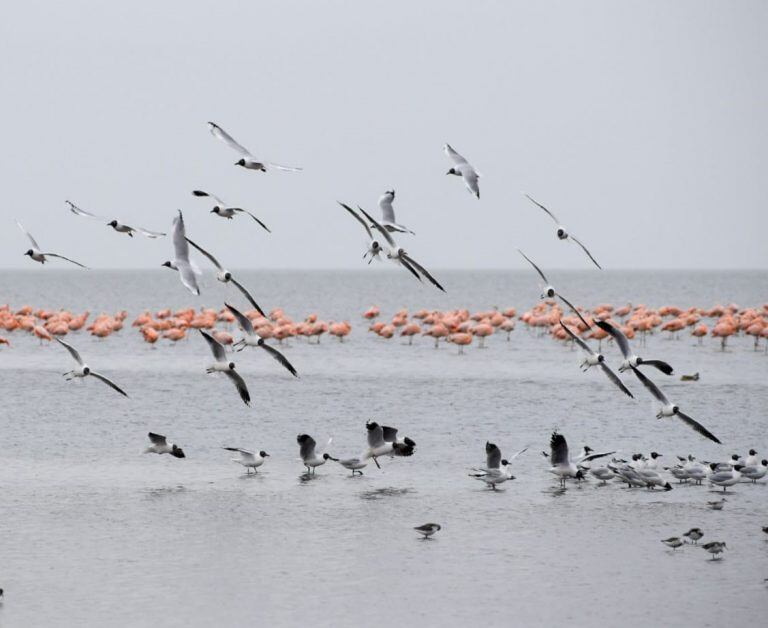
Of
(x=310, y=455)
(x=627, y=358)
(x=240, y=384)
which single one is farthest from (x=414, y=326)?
(x=627, y=358)

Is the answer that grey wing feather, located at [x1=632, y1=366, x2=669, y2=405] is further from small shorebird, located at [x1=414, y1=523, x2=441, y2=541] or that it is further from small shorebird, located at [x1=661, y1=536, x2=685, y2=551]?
small shorebird, located at [x1=414, y1=523, x2=441, y2=541]

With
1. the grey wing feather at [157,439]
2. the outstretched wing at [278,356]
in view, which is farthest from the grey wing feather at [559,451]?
the grey wing feather at [157,439]

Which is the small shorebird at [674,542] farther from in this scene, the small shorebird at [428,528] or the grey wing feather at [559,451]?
the grey wing feather at [559,451]

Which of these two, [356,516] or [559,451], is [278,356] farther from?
[559,451]

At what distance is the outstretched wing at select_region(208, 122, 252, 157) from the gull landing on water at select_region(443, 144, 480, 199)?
9.17 feet

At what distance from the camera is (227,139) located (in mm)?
17719

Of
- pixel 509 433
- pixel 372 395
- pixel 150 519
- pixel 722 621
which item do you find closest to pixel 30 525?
pixel 150 519

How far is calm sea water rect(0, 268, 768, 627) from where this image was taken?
14.2 m

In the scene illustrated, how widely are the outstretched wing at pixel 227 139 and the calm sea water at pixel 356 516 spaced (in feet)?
17.2

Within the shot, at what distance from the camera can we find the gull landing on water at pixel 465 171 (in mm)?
16531

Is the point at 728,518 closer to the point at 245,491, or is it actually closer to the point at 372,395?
the point at 245,491

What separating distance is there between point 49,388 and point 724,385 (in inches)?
756

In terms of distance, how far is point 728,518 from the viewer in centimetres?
1858

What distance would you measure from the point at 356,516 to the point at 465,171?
527cm
